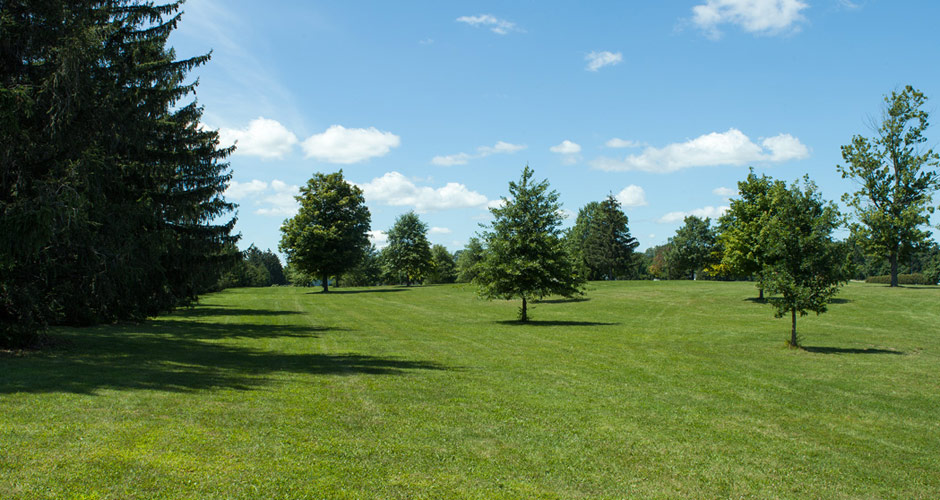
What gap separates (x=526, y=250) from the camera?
28.3m

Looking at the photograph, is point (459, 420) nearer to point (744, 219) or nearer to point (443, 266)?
point (744, 219)

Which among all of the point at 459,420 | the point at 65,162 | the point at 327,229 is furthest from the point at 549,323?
the point at 327,229

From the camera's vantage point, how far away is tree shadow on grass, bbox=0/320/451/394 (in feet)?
33.8

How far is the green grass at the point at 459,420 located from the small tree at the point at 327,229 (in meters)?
38.3

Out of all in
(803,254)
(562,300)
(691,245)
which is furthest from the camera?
(691,245)

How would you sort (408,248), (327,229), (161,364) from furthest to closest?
(408,248), (327,229), (161,364)

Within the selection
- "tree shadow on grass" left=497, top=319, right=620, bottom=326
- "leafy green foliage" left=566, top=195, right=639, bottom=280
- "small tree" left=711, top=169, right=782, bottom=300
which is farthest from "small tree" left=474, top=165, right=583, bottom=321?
"leafy green foliage" left=566, top=195, right=639, bottom=280

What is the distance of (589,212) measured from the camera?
10531 centimetres

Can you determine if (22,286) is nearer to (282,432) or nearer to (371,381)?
(371,381)

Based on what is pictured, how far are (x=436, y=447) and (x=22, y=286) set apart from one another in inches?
490

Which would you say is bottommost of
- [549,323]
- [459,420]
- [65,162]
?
[549,323]

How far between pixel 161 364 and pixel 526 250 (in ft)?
60.8

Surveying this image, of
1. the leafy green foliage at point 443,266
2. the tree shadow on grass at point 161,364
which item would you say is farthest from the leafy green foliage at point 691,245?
the tree shadow on grass at point 161,364

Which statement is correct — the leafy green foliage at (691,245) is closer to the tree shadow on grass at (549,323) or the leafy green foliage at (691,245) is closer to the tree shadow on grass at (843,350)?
the tree shadow on grass at (549,323)
